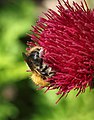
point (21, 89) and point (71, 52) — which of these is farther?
point (21, 89)

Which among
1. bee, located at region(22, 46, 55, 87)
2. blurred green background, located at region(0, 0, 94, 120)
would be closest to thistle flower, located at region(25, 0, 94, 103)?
bee, located at region(22, 46, 55, 87)

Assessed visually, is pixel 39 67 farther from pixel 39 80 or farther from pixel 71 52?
pixel 71 52

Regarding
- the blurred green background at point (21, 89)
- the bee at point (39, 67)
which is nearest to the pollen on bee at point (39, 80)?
the bee at point (39, 67)

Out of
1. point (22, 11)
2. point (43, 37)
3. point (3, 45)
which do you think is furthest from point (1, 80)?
point (43, 37)

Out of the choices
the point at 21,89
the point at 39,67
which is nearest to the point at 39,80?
the point at 39,67

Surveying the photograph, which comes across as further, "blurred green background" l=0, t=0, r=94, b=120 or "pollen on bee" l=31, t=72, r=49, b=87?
"blurred green background" l=0, t=0, r=94, b=120

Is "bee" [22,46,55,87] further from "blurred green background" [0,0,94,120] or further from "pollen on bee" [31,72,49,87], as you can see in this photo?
"blurred green background" [0,0,94,120]

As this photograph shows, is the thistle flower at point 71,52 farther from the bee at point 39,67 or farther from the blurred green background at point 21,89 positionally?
the blurred green background at point 21,89
